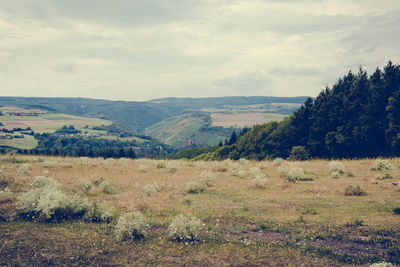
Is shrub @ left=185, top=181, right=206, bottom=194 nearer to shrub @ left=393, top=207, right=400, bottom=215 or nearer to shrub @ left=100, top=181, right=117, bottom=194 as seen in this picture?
shrub @ left=100, top=181, right=117, bottom=194

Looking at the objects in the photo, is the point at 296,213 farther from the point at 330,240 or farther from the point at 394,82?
the point at 394,82

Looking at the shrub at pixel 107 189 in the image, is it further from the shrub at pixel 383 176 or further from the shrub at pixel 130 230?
the shrub at pixel 383 176

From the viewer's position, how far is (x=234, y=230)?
30.1ft

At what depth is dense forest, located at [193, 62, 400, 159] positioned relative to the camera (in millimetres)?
37125

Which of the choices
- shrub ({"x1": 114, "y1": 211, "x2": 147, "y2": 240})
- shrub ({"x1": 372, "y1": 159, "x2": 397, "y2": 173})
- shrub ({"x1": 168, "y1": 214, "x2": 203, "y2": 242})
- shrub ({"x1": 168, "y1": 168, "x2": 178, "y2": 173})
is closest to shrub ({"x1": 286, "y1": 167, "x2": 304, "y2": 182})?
shrub ({"x1": 372, "y1": 159, "x2": 397, "y2": 173})

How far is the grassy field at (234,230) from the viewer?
7160 mm

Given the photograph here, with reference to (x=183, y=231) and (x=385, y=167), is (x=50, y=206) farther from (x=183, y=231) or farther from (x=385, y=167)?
(x=385, y=167)

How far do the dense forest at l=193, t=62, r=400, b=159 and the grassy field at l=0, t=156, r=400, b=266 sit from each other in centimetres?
2591

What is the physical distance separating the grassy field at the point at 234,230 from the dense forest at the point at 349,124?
25913 mm

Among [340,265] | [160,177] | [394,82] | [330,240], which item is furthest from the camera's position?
[394,82]

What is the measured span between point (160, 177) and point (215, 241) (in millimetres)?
12382

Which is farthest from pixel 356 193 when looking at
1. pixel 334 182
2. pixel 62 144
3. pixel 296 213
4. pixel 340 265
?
pixel 62 144

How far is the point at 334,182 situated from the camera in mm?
16516

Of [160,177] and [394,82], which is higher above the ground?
[394,82]
